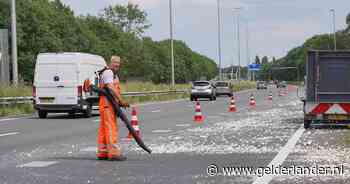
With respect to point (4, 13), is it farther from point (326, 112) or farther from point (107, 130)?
point (107, 130)

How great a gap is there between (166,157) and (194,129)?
288 inches

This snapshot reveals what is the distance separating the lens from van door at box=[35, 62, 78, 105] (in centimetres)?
2650

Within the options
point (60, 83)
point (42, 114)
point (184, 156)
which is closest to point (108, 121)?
point (184, 156)

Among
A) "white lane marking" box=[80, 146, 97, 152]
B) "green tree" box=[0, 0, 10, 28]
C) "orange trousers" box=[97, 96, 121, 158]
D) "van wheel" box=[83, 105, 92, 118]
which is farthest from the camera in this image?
"green tree" box=[0, 0, 10, 28]

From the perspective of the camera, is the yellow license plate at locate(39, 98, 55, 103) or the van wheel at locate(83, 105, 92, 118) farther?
the van wheel at locate(83, 105, 92, 118)

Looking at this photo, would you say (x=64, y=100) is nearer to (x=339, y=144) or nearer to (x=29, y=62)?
(x=339, y=144)

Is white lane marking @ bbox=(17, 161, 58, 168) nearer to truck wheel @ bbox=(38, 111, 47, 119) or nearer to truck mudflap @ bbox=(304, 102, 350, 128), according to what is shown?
truck mudflap @ bbox=(304, 102, 350, 128)

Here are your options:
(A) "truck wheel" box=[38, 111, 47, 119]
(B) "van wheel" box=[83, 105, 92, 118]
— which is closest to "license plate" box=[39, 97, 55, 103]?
(A) "truck wheel" box=[38, 111, 47, 119]

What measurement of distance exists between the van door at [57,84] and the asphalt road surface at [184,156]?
6608 millimetres

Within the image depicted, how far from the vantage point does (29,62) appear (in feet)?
240

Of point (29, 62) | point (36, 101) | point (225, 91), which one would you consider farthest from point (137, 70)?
point (36, 101)

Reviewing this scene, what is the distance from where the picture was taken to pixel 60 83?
26.5 metres

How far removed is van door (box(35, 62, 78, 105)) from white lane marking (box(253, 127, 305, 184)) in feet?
35.9

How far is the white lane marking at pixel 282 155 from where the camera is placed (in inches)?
372
